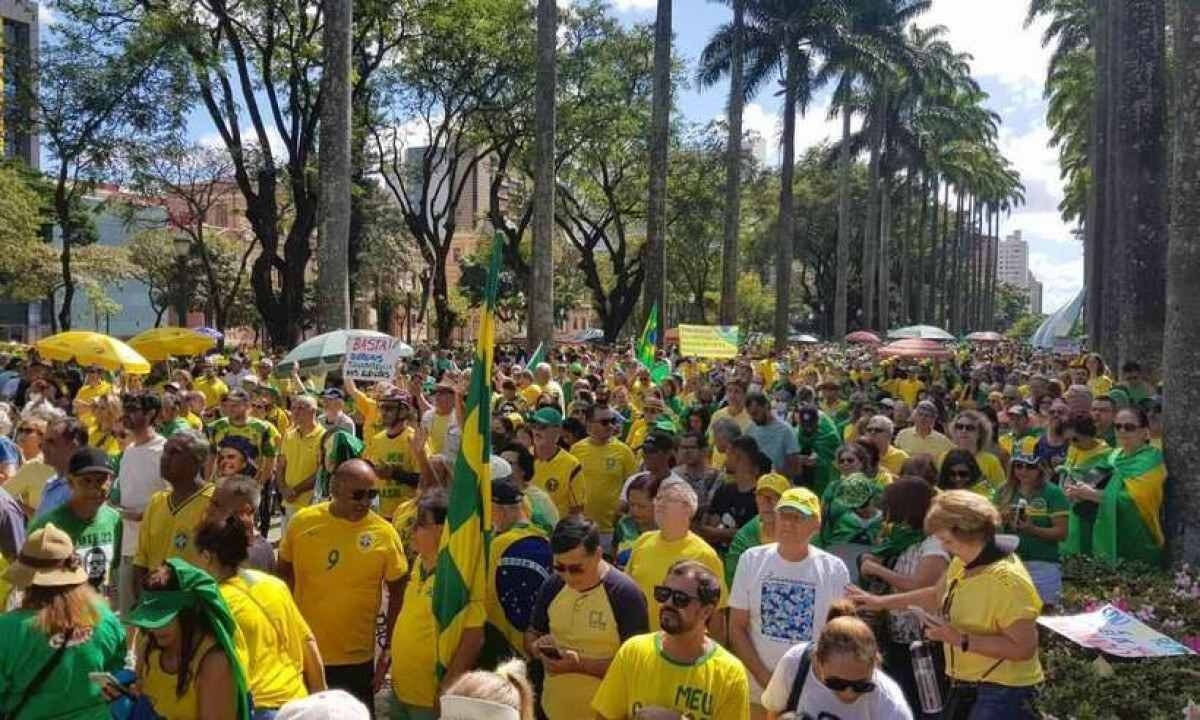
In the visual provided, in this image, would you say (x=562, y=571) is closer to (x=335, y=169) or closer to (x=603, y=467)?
(x=603, y=467)

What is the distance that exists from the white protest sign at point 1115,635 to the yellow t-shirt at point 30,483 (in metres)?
5.85

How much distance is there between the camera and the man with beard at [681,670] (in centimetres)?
365

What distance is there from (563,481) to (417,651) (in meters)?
3.10

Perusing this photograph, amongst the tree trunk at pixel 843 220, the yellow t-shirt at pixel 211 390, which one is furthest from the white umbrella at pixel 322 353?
the tree trunk at pixel 843 220

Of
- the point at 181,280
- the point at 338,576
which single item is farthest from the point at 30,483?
the point at 181,280

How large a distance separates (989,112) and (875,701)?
83111mm

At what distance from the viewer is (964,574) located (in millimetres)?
4363

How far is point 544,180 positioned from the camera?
2066 centimetres

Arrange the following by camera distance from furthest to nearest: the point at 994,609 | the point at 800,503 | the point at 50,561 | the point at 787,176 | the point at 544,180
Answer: the point at 787,176 → the point at 544,180 → the point at 800,503 → the point at 994,609 → the point at 50,561

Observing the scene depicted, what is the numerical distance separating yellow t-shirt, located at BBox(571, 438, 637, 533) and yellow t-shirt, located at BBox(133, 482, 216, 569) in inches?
124

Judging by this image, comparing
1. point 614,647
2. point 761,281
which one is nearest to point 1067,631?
point 614,647

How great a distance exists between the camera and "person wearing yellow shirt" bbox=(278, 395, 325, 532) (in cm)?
864

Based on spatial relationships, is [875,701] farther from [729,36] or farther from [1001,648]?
[729,36]

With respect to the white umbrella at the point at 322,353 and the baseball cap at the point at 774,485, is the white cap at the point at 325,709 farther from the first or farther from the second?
the white umbrella at the point at 322,353
